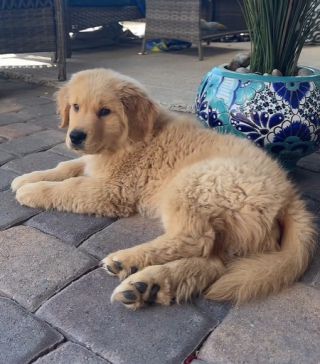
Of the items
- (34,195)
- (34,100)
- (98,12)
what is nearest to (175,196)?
(34,195)

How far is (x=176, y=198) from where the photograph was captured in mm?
1855

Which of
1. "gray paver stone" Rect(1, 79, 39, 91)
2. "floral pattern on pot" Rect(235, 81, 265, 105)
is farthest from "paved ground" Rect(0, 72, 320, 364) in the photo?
"gray paver stone" Rect(1, 79, 39, 91)

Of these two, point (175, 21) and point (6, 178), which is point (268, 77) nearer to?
point (6, 178)

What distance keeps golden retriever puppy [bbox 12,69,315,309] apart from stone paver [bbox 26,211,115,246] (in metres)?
0.05

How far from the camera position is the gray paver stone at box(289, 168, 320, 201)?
8.26 ft

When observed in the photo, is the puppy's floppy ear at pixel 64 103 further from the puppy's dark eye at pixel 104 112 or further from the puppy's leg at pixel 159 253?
the puppy's leg at pixel 159 253

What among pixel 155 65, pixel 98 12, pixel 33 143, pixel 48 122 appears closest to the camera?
pixel 33 143

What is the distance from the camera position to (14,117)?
3.79 metres

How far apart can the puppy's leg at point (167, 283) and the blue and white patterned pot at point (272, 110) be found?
109 centimetres

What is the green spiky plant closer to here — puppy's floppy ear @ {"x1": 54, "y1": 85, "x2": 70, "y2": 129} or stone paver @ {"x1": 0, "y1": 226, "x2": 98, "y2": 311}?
puppy's floppy ear @ {"x1": 54, "y1": 85, "x2": 70, "y2": 129}

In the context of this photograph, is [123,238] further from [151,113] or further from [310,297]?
[310,297]

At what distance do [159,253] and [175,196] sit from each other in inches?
11.3

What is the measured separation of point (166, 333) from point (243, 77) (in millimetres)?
1613

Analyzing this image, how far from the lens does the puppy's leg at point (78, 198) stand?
218 cm
